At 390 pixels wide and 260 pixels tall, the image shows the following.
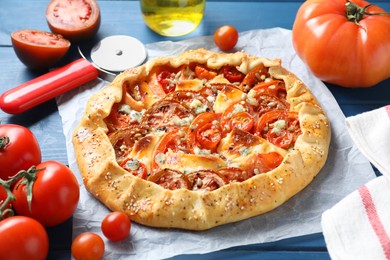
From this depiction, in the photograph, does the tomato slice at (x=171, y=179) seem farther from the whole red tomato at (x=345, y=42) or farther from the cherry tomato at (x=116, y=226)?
the whole red tomato at (x=345, y=42)

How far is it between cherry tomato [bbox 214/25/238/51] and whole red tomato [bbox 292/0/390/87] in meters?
0.38

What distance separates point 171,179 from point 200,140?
0.93ft

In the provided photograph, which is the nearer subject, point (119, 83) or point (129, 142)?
point (129, 142)

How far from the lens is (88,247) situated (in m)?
2.76

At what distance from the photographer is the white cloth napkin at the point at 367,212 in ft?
8.73

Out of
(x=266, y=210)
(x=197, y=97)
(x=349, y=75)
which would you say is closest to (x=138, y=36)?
(x=197, y=97)

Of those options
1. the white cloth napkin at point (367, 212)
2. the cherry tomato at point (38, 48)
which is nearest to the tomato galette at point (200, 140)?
the white cloth napkin at point (367, 212)

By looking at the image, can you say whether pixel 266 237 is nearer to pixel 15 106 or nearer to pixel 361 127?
pixel 361 127

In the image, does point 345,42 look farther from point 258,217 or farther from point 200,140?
point 258,217

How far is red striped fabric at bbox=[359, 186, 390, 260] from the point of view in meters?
2.62

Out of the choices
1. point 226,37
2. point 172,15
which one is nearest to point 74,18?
point 172,15

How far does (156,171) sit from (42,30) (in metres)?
1.57

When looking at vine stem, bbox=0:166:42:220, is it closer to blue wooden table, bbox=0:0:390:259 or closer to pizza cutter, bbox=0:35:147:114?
blue wooden table, bbox=0:0:390:259

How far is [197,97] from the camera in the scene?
3.50 m
